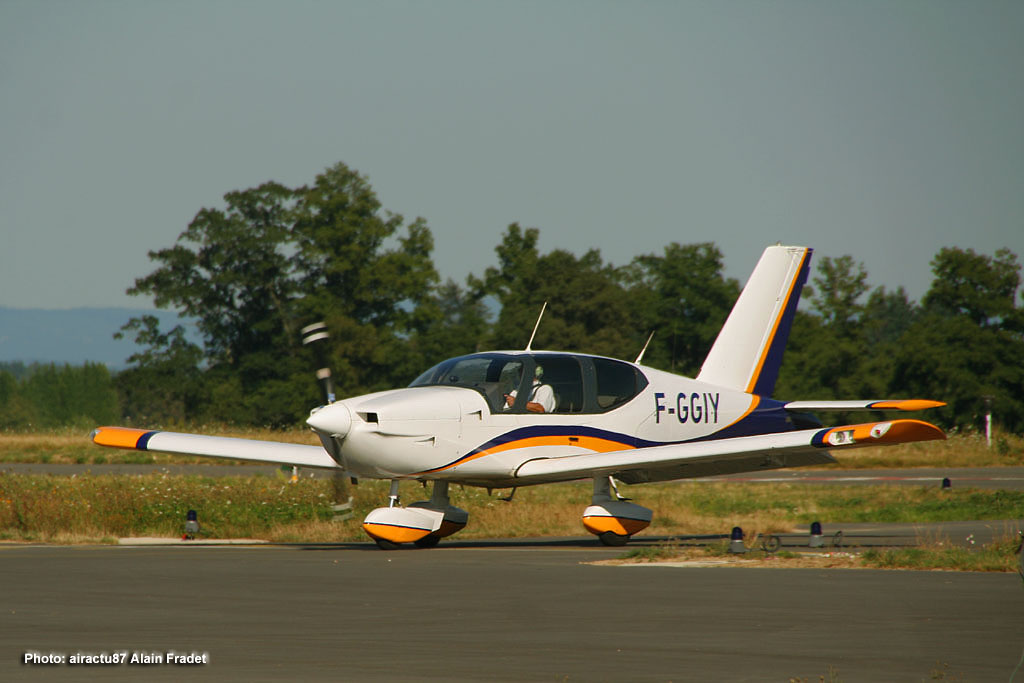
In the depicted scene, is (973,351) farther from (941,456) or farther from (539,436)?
(539,436)

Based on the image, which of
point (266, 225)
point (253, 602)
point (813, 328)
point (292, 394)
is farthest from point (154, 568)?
point (813, 328)

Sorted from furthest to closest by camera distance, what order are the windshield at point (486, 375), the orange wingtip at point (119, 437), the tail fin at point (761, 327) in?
the tail fin at point (761, 327)
the orange wingtip at point (119, 437)
the windshield at point (486, 375)

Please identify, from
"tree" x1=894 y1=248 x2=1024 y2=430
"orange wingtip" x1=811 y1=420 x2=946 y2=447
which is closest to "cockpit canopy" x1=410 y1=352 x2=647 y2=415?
"orange wingtip" x1=811 y1=420 x2=946 y2=447

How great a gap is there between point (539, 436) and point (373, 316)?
5273 cm

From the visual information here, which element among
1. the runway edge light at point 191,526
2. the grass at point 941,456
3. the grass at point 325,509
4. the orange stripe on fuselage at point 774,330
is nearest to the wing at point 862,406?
the orange stripe on fuselage at point 774,330

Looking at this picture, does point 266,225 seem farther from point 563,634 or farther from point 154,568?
point 563,634

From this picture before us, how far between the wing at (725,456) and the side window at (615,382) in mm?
916

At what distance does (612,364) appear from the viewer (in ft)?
55.0

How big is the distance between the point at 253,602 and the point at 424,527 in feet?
18.6

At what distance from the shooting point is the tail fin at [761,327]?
1902cm

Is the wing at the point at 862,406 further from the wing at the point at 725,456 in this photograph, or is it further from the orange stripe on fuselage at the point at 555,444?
the orange stripe on fuselage at the point at 555,444

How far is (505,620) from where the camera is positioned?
9.02m

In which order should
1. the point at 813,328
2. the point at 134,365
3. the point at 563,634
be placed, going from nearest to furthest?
the point at 563,634, the point at 134,365, the point at 813,328

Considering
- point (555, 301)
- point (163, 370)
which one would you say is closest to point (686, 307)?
point (555, 301)
